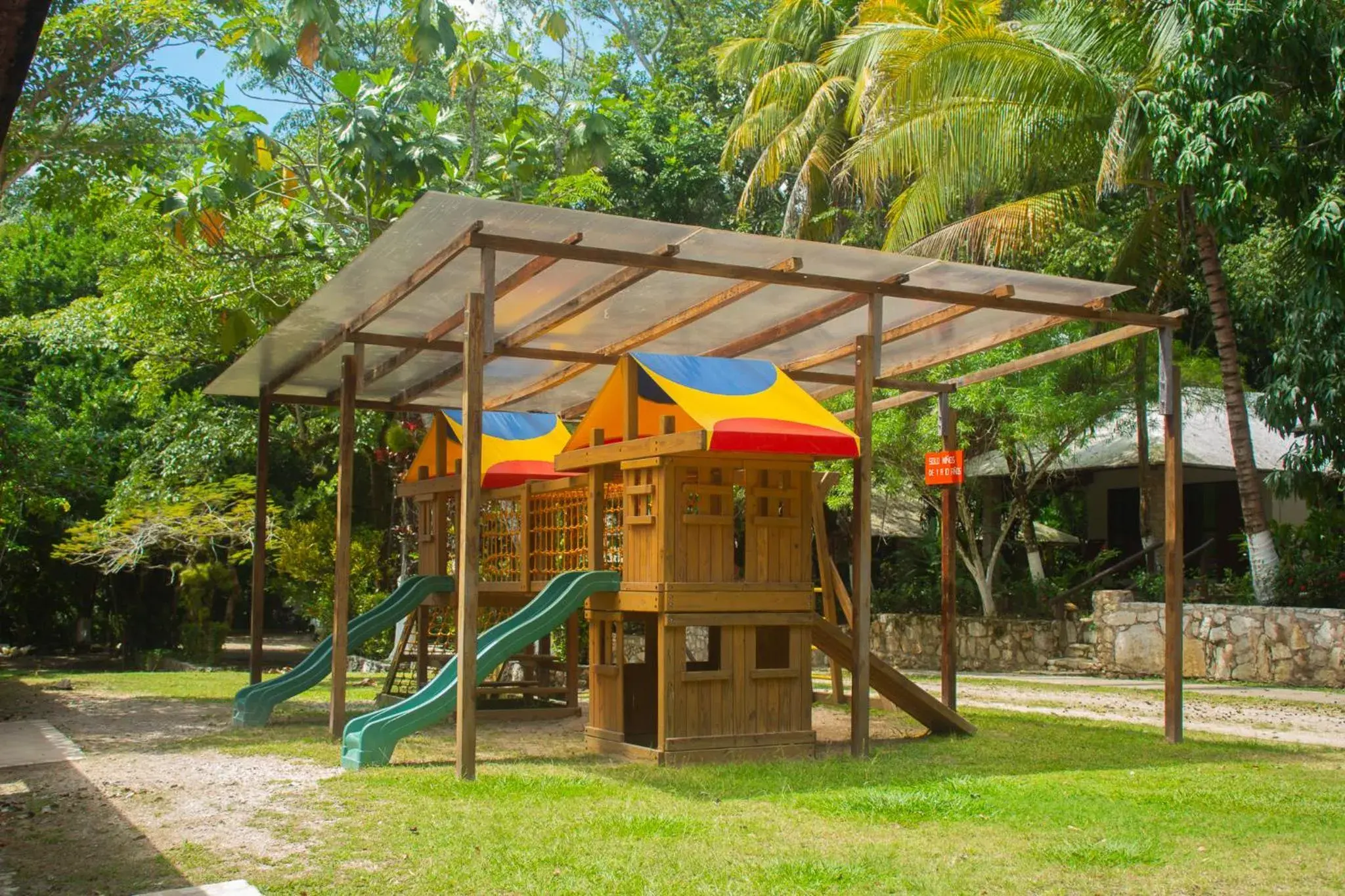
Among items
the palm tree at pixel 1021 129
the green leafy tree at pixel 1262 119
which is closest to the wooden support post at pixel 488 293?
the green leafy tree at pixel 1262 119

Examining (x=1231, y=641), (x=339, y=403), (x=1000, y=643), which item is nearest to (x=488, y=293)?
(x=339, y=403)

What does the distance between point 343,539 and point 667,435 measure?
317 cm

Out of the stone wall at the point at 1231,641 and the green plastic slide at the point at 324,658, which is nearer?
the green plastic slide at the point at 324,658

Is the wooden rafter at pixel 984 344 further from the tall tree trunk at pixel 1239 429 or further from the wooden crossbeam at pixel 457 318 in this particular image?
the tall tree trunk at pixel 1239 429

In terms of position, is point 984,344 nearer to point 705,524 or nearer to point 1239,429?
point 705,524

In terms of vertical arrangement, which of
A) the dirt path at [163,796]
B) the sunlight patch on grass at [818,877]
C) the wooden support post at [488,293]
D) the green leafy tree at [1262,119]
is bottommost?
the dirt path at [163,796]

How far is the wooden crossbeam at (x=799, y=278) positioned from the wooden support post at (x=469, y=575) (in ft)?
1.53

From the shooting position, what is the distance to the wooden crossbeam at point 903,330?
10.0 m

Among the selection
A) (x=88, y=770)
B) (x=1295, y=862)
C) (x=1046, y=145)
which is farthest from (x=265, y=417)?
(x=1046, y=145)

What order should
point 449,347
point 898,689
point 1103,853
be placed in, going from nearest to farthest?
point 1103,853
point 898,689
point 449,347

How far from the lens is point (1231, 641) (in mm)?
16969

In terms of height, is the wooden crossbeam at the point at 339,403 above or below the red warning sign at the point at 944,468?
above

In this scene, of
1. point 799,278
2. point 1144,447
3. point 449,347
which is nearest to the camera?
point 799,278

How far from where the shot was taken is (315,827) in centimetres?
639
